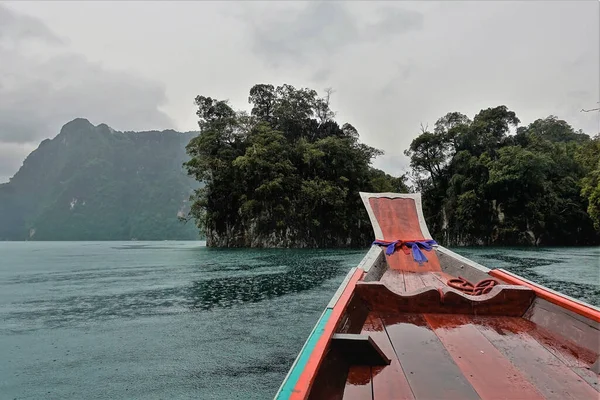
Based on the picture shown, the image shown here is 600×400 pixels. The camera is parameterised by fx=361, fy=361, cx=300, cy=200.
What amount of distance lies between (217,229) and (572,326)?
32.3 meters

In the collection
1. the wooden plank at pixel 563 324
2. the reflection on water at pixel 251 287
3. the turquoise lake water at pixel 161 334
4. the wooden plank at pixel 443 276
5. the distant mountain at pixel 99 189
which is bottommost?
the turquoise lake water at pixel 161 334

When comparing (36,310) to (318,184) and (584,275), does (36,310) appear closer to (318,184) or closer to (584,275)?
(584,275)

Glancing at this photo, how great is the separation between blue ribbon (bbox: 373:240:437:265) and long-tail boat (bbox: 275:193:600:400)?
2559mm

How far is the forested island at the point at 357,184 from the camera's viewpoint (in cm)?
2994

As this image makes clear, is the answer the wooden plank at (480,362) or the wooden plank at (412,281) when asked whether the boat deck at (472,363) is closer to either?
the wooden plank at (480,362)

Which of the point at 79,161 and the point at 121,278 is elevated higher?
the point at 79,161

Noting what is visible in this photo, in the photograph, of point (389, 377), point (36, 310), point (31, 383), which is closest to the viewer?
point (389, 377)

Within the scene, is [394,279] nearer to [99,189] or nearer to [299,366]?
[299,366]

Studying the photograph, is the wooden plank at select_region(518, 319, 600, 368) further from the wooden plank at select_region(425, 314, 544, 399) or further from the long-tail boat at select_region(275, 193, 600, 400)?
the wooden plank at select_region(425, 314, 544, 399)

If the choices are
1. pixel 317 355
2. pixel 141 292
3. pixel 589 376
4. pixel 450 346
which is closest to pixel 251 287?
pixel 141 292

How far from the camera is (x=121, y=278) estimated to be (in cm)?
1274

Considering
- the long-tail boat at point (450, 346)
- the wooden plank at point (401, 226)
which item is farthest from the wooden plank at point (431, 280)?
the long-tail boat at point (450, 346)

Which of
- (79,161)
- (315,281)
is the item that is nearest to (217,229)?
(315,281)

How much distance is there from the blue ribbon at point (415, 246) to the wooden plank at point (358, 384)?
470 cm
